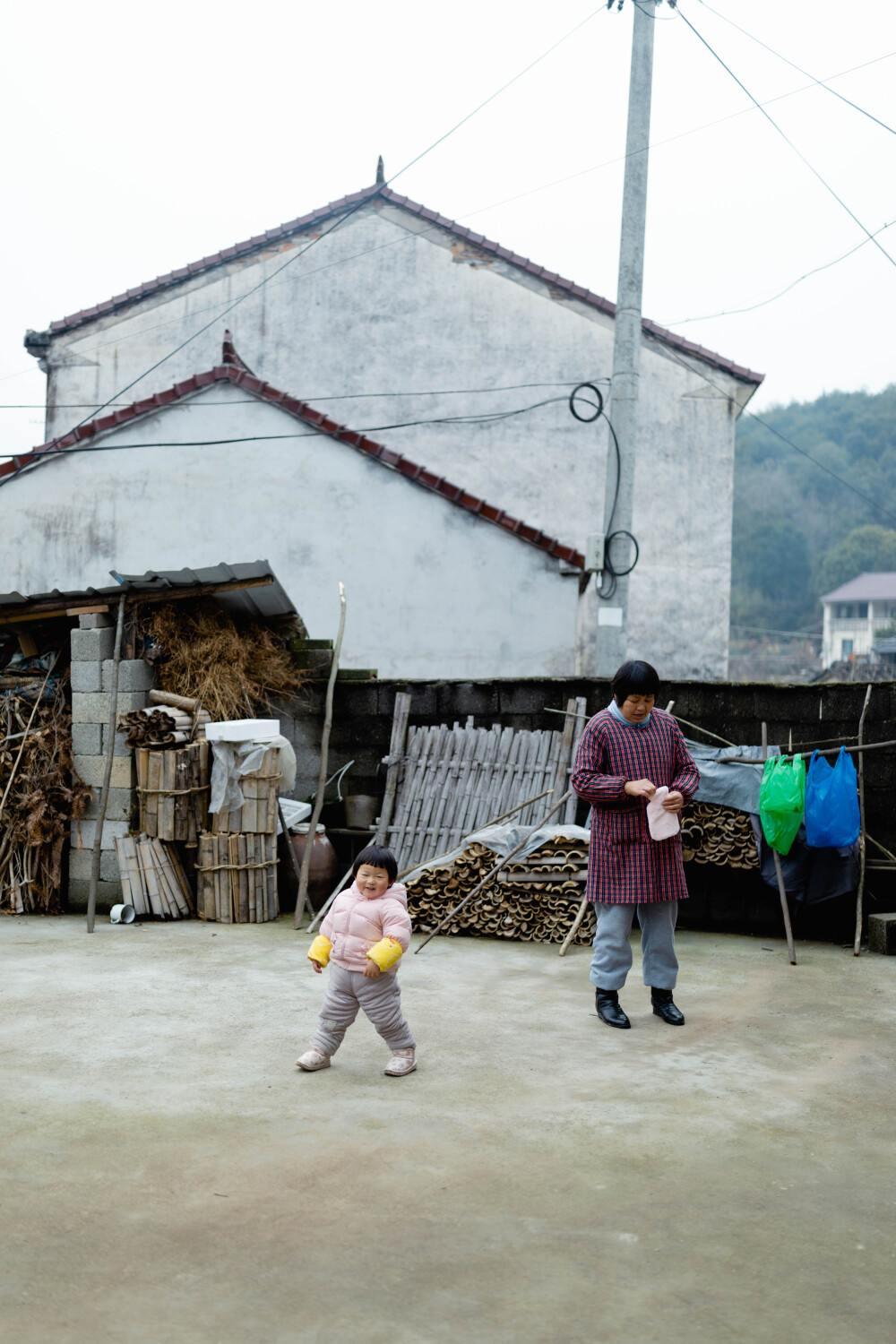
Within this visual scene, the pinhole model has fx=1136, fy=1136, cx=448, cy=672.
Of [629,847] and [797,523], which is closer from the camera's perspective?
[629,847]

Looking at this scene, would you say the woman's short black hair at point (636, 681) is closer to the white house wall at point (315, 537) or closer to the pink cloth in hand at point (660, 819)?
the pink cloth in hand at point (660, 819)

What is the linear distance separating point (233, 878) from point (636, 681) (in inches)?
148

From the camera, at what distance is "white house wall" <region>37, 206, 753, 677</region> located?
56.1ft

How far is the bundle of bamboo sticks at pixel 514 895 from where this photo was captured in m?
7.26

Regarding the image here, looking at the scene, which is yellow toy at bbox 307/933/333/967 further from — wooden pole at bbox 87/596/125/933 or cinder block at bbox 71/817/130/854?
cinder block at bbox 71/817/130/854

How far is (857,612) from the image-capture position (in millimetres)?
66000

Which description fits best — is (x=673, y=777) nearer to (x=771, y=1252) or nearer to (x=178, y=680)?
(x=771, y=1252)

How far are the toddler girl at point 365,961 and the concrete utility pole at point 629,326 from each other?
535 centimetres

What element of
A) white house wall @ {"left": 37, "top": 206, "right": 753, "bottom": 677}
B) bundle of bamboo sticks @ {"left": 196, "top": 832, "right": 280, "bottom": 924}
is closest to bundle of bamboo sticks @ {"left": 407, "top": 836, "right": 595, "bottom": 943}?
bundle of bamboo sticks @ {"left": 196, "top": 832, "right": 280, "bottom": 924}

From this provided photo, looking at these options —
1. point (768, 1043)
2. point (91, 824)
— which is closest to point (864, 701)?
point (768, 1043)

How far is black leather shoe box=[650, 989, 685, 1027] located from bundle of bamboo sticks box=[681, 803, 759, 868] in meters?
1.92

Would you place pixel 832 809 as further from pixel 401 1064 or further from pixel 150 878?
pixel 150 878

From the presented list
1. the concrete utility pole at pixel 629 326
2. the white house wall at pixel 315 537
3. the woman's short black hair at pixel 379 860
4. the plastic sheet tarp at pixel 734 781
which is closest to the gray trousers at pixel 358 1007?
the woman's short black hair at pixel 379 860

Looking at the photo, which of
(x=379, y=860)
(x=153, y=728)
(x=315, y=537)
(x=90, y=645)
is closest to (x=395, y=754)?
(x=153, y=728)
